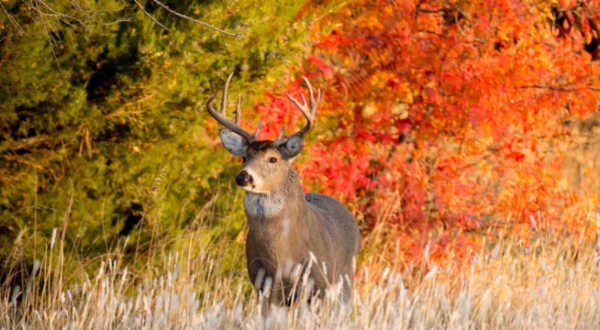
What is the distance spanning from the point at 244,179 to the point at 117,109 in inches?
78.9

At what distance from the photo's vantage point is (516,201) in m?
7.22

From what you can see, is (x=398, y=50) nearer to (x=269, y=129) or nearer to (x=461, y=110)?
(x=461, y=110)

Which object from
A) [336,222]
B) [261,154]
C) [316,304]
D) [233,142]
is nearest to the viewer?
[316,304]

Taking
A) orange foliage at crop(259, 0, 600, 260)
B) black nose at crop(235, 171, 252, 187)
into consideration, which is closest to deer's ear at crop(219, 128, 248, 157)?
black nose at crop(235, 171, 252, 187)

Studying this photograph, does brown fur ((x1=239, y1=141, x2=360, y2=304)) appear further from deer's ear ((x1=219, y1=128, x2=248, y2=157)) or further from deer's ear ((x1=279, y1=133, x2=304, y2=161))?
deer's ear ((x1=219, y1=128, x2=248, y2=157))

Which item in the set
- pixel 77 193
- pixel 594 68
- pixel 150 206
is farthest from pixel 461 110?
pixel 77 193

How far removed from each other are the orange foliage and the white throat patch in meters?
1.92

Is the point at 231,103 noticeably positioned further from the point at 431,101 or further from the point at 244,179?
the point at 431,101

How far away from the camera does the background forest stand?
5.19 metres

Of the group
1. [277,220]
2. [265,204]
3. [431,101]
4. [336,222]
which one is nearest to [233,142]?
[265,204]

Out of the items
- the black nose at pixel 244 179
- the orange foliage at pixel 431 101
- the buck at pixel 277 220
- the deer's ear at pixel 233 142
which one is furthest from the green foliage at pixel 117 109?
the black nose at pixel 244 179

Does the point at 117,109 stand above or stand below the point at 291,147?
above

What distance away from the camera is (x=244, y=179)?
3.72 m

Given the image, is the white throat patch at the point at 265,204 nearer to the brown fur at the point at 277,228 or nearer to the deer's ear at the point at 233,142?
the brown fur at the point at 277,228
